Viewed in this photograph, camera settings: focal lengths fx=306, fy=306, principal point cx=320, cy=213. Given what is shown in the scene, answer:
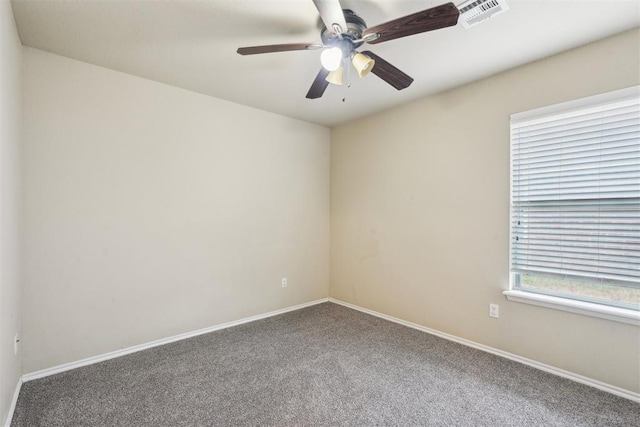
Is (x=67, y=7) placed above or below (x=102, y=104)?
above

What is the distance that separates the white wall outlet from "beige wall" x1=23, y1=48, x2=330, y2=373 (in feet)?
7.22

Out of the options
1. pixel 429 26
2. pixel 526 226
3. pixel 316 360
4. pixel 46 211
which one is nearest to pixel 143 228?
pixel 46 211

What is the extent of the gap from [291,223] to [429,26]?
2751 millimetres

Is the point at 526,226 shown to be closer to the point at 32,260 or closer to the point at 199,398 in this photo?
the point at 199,398

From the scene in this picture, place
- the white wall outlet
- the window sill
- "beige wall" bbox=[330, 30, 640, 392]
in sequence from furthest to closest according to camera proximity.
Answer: the white wall outlet → "beige wall" bbox=[330, 30, 640, 392] → the window sill

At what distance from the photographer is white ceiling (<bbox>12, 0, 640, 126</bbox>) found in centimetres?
183

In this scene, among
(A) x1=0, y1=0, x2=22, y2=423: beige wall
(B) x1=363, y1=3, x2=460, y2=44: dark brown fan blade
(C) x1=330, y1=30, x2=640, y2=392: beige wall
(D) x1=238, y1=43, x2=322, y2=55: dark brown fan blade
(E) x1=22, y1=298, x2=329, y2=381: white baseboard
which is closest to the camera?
(B) x1=363, y1=3, x2=460, y2=44: dark brown fan blade

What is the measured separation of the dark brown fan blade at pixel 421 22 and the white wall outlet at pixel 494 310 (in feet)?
7.50

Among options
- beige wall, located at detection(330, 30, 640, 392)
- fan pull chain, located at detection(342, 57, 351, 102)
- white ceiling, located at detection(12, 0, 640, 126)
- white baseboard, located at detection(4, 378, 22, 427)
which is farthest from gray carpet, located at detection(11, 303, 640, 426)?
white ceiling, located at detection(12, 0, 640, 126)

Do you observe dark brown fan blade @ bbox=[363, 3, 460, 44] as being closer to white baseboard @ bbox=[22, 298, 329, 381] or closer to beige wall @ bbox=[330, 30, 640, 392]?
beige wall @ bbox=[330, 30, 640, 392]

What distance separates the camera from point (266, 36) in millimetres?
2105

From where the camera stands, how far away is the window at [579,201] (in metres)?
2.08

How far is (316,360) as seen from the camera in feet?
8.46

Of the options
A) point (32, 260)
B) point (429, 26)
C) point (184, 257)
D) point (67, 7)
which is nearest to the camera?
point (429, 26)
